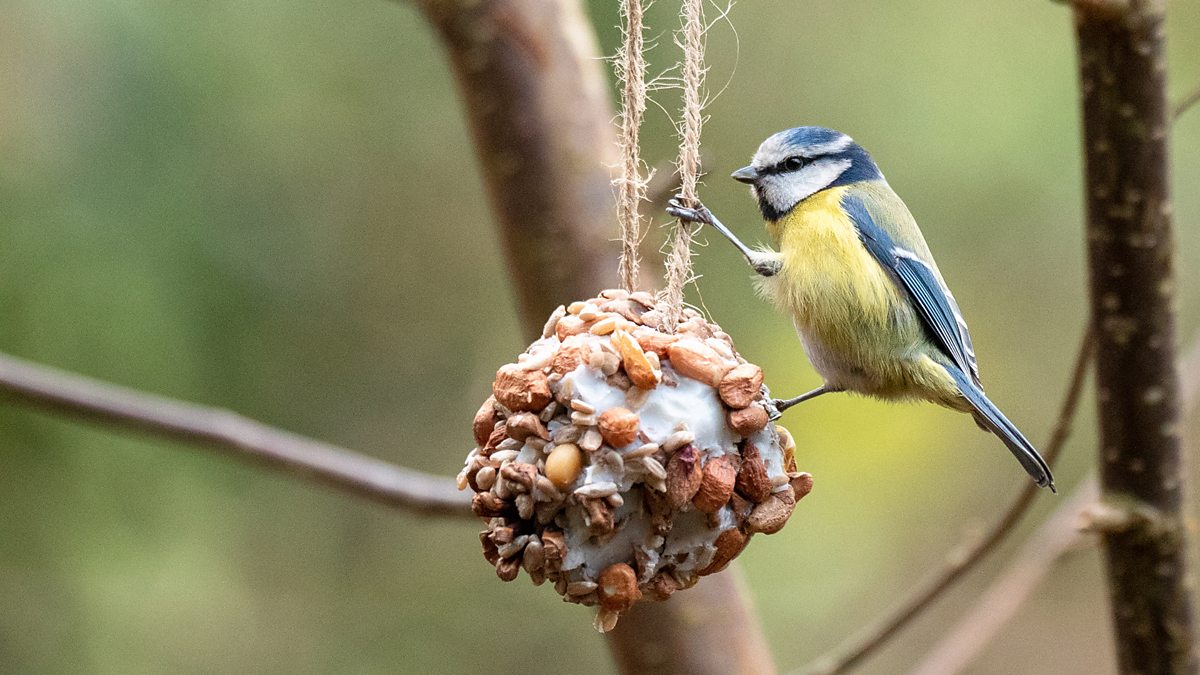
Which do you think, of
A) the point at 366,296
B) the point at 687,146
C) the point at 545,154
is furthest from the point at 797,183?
the point at 366,296

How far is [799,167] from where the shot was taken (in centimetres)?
111

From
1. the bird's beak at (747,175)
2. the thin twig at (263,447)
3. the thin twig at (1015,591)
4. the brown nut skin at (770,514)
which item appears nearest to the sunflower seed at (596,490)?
the brown nut skin at (770,514)

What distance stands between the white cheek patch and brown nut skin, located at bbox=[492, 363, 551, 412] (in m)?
0.50

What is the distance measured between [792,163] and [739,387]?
0.46 metres

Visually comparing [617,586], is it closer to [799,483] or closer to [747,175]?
[799,483]

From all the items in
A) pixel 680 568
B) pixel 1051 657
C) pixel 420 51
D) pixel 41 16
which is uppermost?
pixel 41 16

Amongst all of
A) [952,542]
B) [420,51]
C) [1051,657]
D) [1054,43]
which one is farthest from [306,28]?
[1051,657]

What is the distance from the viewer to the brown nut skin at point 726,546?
706 mm

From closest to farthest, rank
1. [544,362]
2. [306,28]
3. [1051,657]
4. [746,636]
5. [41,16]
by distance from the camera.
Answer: [544,362]
[746,636]
[41,16]
[306,28]
[1051,657]

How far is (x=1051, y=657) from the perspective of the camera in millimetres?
2789

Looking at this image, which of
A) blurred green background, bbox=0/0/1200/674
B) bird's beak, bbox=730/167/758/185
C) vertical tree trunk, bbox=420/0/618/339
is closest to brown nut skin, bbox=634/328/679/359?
bird's beak, bbox=730/167/758/185

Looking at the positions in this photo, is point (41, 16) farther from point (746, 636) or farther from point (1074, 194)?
point (1074, 194)

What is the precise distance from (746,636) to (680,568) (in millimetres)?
551

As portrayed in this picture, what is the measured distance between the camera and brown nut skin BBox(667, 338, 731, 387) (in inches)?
27.8
